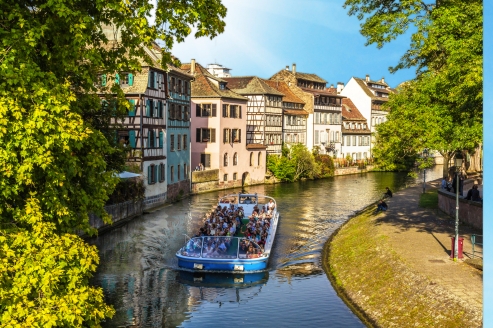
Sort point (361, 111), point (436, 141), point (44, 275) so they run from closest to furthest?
point (44, 275), point (436, 141), point (361, 111)

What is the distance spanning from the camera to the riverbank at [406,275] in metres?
17.2

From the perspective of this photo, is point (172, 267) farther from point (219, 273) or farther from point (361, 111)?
point (361, 111)

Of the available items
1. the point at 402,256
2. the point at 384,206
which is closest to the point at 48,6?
the point at 402,256

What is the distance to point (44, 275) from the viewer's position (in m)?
9.49

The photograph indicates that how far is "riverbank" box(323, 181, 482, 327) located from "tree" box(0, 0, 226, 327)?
10.1m

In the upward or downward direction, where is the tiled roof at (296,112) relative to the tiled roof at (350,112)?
downward

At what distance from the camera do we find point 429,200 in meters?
40.7

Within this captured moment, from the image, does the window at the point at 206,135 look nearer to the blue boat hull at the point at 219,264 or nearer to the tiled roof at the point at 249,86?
the tiled roof at the point at 249,86

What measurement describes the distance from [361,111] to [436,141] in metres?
77.7

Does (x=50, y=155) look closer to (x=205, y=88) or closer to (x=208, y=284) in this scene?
(x=208, y=284)

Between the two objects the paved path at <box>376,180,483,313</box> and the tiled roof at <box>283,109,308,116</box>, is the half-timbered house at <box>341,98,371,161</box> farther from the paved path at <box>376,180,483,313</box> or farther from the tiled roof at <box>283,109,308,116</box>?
the paved path at <box>376,180,483,313</box>

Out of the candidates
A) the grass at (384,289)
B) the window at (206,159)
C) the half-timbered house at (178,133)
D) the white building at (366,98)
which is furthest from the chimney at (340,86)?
the grass at (384,289)

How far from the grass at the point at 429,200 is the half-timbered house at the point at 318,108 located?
113 ft

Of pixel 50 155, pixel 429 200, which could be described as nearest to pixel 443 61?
pixel 429 200
